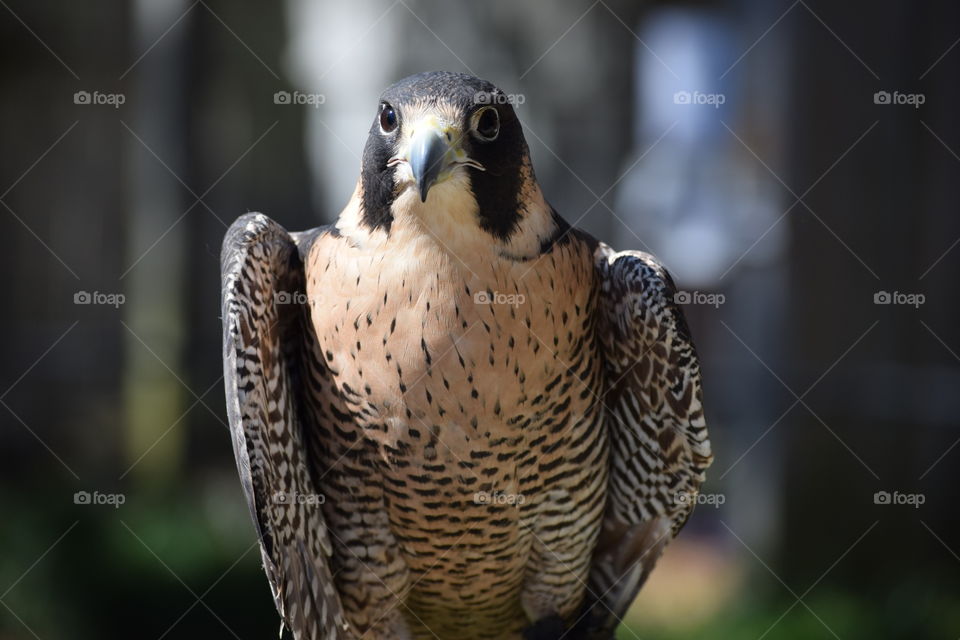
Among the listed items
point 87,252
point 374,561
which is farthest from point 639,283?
point 87,252

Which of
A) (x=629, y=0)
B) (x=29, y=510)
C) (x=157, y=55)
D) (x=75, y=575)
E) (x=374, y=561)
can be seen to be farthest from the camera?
(x=629, y=0)

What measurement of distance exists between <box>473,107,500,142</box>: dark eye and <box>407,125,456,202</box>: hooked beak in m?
0.12

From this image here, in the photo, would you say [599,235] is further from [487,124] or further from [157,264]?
[487,124]

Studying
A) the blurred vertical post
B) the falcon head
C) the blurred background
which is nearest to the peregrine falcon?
the falcon head

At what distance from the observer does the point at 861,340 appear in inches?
235

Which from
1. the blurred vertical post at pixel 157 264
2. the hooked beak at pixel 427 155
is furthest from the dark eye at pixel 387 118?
the blurred vertical post at pixel 157 264

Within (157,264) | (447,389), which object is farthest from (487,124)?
(157,264)

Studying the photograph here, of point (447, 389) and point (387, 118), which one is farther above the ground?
point (387, 118)

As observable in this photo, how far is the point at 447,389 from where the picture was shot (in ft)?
7.74

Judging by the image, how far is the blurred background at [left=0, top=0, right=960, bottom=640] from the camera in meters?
5.23

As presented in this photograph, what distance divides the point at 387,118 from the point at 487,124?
27 cm

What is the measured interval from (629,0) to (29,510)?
20.9 ft

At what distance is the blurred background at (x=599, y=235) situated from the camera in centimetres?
523

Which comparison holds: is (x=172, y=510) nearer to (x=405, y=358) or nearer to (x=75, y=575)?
(x=75, y=575)
